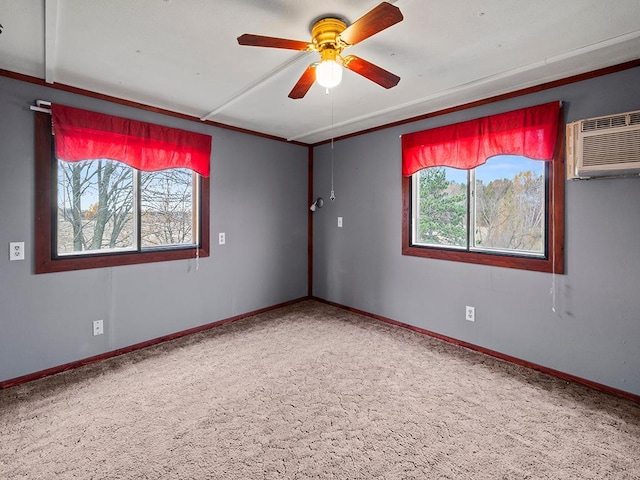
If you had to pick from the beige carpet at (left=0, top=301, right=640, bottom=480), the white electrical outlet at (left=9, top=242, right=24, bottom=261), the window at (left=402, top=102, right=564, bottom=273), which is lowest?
the beige carpet at (left=0, top=301, right=640, bottom=480)

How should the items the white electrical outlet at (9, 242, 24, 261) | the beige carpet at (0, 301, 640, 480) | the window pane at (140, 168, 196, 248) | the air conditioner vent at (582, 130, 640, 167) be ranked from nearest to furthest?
the beige carpet at (0, 301, 640, 480) < the air conditioner vent at (582, 130, 640, 167) < the white electrical outlet at (9, 242, 24, 261) < the window pane at (140, 168, 196, 248)

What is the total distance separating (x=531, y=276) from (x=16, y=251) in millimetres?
4181

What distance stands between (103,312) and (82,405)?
3.01 ft

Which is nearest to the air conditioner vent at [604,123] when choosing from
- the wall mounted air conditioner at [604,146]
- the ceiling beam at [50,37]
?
the wall mounted air conditioner at [604,146]

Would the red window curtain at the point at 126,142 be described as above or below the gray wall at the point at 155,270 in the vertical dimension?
above

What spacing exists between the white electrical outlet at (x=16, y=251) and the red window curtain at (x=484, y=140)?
3545 mm

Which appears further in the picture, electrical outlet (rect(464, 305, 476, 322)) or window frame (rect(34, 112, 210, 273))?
electrical outlet (rect(464, 305, 476, 322))

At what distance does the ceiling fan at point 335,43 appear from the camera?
153 cm

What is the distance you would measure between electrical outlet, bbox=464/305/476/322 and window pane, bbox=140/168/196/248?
9.85 ft

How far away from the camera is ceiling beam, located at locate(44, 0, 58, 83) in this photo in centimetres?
170

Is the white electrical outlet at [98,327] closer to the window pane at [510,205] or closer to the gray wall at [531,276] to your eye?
the gray wall at [531,276]

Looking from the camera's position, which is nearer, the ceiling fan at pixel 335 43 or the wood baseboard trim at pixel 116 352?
the ceiling fan at pixel 335 43

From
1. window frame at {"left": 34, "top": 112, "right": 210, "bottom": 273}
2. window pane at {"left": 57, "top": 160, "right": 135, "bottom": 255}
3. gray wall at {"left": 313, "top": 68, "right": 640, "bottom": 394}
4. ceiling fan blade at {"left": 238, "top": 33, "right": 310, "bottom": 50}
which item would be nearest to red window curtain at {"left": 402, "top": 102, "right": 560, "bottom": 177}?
gray wall at {"left": 313, "top": 68, "right": 640, "bottom": 394}

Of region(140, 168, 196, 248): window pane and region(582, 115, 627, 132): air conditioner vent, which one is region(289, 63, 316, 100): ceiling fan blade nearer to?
region(140, 168, 196, 248): window pane
